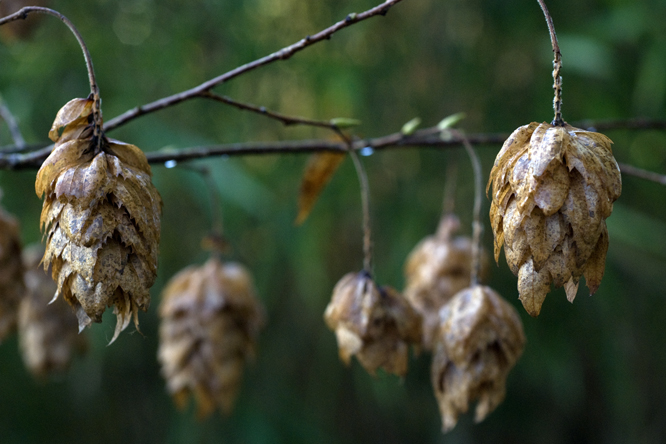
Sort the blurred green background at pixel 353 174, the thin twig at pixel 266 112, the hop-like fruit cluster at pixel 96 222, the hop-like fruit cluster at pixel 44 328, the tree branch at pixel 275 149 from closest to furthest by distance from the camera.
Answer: the hop-like fruit cluster at pixel 96 222
the thin twig at pixel 266 112
the tree branch at pixel 275 149
the hop-like fruit cluster at pixel 44 328
the blurred green background at pixel 353 174

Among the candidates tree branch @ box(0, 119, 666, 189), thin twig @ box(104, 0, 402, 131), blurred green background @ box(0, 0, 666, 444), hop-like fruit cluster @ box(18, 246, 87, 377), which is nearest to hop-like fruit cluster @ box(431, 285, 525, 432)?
tree branch @ box(0, 119, 666, 189)

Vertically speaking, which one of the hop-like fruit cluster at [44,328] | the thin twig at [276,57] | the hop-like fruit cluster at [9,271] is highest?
the thin twig at [276,57]

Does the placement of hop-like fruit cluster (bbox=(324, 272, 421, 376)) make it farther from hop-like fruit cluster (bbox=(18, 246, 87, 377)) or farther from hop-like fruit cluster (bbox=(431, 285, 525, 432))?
hop-like fruit cluster (bbox=(18, 246, 87, 377))

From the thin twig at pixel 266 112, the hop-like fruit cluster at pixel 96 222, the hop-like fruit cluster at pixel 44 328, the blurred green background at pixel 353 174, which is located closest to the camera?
the hop-like fruit cluster at pixel 96 222

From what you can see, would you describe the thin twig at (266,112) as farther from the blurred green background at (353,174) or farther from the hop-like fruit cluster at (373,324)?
the blurred green background at (353,174)

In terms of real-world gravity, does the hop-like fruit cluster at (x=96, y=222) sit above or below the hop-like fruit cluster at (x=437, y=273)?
above

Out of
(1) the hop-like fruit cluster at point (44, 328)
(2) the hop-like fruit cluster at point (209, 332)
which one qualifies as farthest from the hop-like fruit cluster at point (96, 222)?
(1) the hop-like fruit cluster at point (44, 328)

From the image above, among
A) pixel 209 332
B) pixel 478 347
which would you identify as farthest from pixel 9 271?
pixel 478 347

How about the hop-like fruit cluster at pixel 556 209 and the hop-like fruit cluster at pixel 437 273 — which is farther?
the hop-like fruit cluster at pixel 437 273

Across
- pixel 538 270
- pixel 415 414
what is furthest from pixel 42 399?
pixel 538 270
